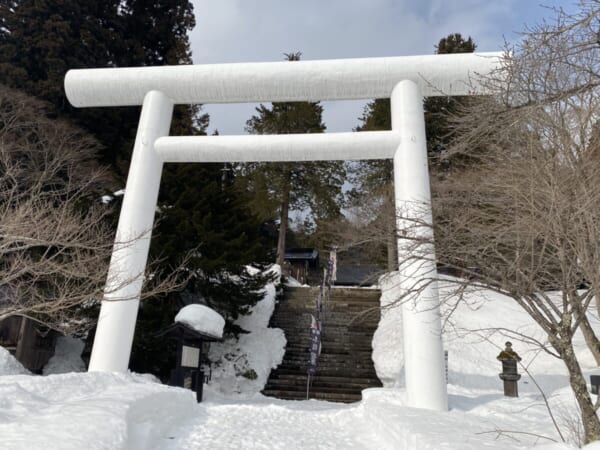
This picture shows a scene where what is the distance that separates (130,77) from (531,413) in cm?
882

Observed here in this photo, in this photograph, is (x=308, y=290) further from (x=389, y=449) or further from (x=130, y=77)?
(x=389, y=449)

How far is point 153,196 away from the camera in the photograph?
7.52 m

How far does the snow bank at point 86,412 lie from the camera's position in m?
2.82

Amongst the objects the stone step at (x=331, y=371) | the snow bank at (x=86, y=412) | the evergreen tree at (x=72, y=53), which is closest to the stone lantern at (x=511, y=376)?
the stone step at (x=331, y=371)

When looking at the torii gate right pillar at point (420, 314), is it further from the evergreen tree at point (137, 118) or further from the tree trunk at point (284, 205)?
the tree trunk at point (284, 205)

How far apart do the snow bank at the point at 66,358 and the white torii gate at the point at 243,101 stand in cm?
602

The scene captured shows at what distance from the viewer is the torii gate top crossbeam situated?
7242 millimetres

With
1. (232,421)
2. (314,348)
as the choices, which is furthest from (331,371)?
(232,421)

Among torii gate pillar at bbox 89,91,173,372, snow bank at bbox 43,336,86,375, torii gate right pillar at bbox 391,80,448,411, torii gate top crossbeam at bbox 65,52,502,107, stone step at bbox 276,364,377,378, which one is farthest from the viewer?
snow bank at bbox 43,336,86,375

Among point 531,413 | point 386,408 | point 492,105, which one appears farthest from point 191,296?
point 492,105

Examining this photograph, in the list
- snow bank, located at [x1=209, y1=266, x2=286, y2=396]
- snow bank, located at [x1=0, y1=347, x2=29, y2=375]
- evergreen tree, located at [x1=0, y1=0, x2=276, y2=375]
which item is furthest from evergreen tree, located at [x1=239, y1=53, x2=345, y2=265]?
snow bank, located at [x1=0, y1=347, x2=29, y2=375]

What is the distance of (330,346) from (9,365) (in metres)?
7.77

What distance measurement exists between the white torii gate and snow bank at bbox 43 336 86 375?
6.02 meters

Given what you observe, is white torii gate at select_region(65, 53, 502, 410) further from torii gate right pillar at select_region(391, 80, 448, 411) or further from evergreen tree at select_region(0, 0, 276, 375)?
evergreen tree at select_region(0, 0, 276, 375)
